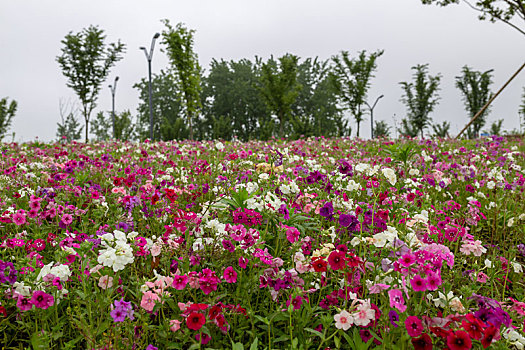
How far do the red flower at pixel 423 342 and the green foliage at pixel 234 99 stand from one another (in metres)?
56.2

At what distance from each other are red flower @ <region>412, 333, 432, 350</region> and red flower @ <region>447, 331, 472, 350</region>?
0.13 m

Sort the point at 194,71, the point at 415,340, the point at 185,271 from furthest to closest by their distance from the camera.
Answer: the point at 194,71, the point at 185,271, the point at 415,340

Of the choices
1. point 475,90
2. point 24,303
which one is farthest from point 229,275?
point 475,90

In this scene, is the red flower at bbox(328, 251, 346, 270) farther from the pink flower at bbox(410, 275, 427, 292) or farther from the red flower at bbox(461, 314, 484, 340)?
the red flower at bbox(461, 314, 484, 340)

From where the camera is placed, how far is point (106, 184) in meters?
4.56

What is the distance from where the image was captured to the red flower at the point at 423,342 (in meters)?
1.59

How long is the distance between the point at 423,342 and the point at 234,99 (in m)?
58.4

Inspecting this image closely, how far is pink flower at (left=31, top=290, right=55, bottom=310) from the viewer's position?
196 cm

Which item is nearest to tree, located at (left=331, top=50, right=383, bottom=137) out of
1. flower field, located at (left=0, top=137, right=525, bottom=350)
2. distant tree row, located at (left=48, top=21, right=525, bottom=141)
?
distant tree row, located at (left=48, top=21, right=525, bottom=141)

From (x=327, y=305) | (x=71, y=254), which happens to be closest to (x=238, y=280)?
(x=327, y=305)

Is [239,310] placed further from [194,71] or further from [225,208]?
[194,71]

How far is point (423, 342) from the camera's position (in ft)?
5.29

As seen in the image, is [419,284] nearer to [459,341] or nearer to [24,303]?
[459,341]

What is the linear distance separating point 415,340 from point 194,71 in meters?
30.1
